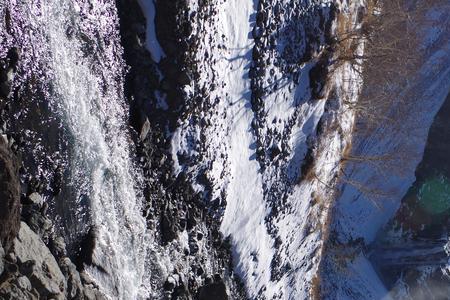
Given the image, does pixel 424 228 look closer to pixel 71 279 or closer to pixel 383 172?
pixel 383 172

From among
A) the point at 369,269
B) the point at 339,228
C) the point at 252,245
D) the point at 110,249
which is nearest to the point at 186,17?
the point at 110,249

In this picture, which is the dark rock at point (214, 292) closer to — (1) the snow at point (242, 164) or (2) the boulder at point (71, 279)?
(1) the snow at point (242, 164)

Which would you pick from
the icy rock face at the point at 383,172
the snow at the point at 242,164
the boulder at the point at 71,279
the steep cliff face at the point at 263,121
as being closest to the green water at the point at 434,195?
the icy rock face at the point at 383,172

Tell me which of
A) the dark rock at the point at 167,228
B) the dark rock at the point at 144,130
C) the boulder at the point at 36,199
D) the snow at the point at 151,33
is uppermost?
the snow at the point at 151,33

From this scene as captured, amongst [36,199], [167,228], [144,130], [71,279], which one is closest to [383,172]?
[167,228]

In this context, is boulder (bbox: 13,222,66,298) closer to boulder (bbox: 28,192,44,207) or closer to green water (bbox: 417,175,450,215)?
boulder (bbox: 28,192,44,207)

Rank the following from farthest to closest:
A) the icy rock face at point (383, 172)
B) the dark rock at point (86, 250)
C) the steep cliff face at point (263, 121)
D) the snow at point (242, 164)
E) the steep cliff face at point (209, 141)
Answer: the icy rock face at point (383, 172)
the snow at point (242, 164)
the steep cliff face at point (263, 121)
the dark rock at point (86, 250)
the steep cliff face at point (209, 141)

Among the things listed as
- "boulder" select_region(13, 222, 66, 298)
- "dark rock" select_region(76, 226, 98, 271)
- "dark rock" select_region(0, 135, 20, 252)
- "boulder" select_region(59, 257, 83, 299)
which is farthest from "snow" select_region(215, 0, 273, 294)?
"dark rock" select_region(0, 135, 20, 252)
